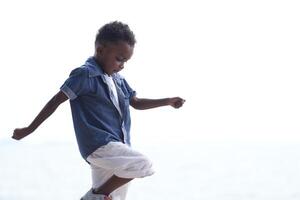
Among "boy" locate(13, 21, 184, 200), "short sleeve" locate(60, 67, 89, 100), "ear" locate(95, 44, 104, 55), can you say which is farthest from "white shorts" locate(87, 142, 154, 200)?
"ear" locate(95, 44, 104, 55)

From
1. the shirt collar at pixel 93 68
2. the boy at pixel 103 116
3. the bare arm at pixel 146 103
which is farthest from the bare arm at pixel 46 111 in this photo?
the bare arm at pixel 146 103

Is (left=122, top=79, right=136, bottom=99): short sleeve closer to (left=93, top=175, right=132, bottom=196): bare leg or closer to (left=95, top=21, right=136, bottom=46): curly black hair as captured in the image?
(left=95, top=21, right=136, bottom=46): curly black hair

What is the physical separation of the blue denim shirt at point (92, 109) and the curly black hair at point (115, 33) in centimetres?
8

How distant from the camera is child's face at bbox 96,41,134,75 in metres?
1.90

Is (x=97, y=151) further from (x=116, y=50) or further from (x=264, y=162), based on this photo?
(x=264, y=162)

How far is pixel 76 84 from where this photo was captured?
1844 millimetres

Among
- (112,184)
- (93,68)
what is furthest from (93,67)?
(112,184)

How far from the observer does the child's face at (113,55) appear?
6.22ft

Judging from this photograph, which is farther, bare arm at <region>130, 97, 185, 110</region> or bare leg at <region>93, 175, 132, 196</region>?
bare arm at <region>130, 97, 185, 110</region>

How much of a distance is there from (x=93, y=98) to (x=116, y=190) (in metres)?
0.29

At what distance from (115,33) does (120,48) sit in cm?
5

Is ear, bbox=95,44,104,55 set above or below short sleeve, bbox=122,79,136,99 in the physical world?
above

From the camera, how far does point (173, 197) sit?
3.91m

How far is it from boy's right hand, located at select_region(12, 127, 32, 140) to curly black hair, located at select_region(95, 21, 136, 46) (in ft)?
Result: 1.08
